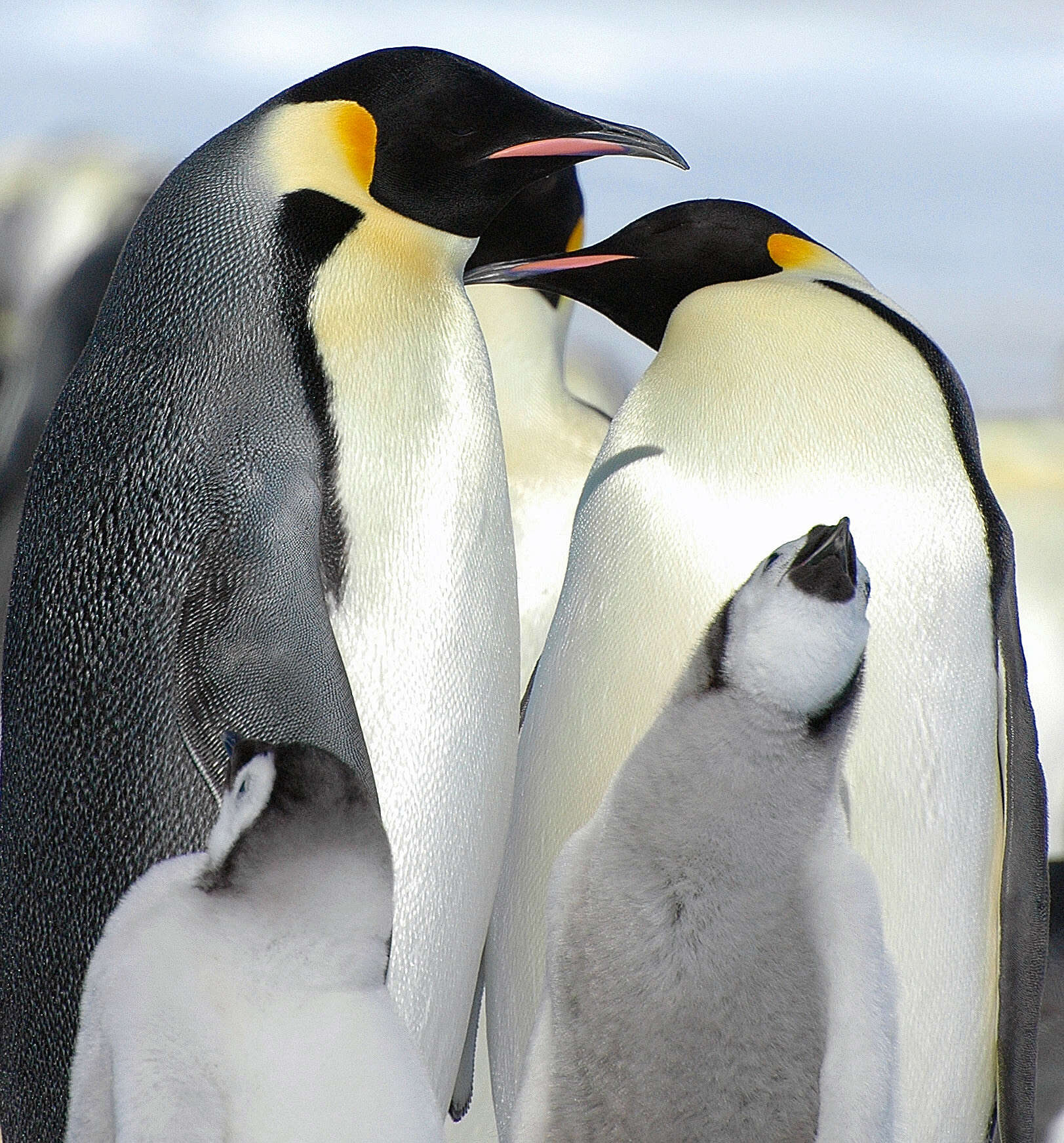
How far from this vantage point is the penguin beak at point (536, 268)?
71.2 inches

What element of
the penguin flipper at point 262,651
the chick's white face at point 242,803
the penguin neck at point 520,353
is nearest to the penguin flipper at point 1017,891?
the penguin flipper at point 262,651

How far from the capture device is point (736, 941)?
1.27m

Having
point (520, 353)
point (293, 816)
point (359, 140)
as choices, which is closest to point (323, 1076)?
point (293, 816)

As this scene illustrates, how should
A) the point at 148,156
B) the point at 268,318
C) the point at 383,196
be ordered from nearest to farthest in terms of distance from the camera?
the point at 268,318 < the point at 383,196 < the point at 148,156

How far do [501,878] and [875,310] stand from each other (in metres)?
→ 0.78

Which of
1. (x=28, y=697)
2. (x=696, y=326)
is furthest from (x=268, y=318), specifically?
(x=696, y=326)

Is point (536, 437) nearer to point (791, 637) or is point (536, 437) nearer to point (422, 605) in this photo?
point (422, 605)

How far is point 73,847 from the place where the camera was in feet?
4.21

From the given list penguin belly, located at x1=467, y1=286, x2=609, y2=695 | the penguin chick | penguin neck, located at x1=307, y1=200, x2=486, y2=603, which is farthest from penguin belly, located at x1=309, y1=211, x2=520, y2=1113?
penguin belly, located at x1=467, y1=286, x2=609, y2=695

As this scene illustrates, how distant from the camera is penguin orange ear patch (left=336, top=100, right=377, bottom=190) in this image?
4.83ft

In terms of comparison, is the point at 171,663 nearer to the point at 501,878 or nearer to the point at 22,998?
the point at 22,998

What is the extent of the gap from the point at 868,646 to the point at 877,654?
12 millimetres

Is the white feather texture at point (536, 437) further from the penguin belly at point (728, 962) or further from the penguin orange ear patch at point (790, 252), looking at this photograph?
the penguin belly at point (728, 962)

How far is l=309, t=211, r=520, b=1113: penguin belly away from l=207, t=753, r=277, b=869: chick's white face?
276 mm
